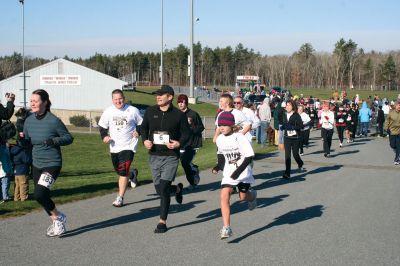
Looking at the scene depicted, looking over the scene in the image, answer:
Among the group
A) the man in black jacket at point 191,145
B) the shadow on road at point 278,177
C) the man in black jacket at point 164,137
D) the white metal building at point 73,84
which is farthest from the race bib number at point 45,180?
the white metal building at point 73,84

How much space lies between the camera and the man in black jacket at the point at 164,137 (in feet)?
24.0

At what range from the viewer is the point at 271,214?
8.41 meters

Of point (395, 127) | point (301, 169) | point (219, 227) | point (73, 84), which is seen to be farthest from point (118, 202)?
point (73, 84)

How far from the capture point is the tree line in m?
125

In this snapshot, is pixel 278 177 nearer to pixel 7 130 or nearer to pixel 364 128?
pixel 7 130

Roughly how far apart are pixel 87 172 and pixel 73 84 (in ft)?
126

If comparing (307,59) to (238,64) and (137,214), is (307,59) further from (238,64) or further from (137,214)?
(137,214)

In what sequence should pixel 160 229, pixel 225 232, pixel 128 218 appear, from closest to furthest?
pixel 225 232 < pixel 160 229 < pixel 128 218

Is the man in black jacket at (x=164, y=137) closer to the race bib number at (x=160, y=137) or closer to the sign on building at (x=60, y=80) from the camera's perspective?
the race bib number at (x=160, y=137)

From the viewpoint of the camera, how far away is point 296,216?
27.2 feet

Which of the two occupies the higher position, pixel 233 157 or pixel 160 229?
pixel 233 157

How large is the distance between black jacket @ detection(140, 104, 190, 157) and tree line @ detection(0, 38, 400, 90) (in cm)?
11913

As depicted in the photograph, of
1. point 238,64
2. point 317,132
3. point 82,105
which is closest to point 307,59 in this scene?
point 238,64

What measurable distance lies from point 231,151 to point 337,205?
3156 millimetres
